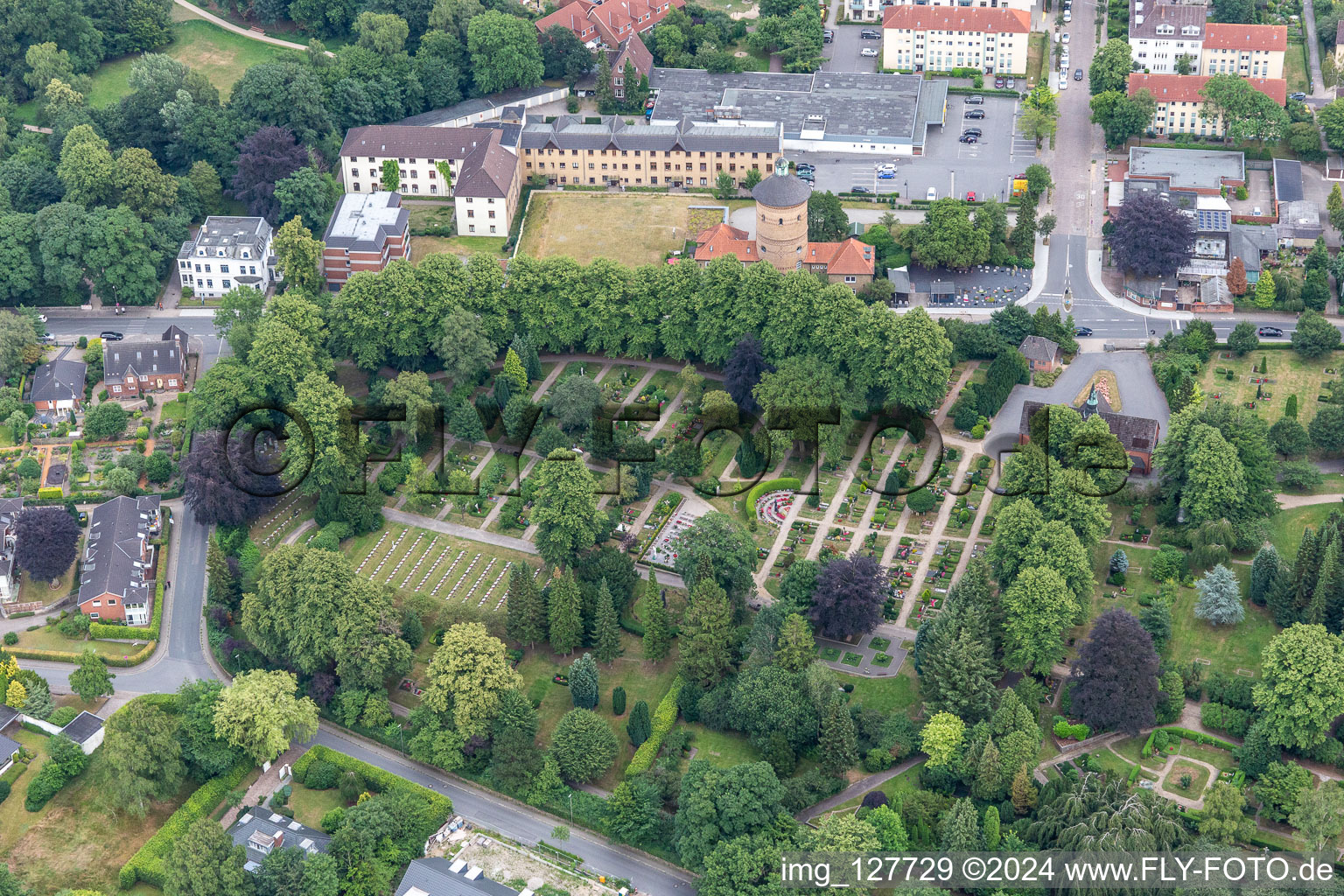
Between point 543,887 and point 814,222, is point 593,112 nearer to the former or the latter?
point 814,222

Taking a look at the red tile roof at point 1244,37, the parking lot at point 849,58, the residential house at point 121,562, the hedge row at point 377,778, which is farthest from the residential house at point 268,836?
the red tile roof at point 1244,37

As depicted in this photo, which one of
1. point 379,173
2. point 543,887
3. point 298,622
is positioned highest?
point 379,173

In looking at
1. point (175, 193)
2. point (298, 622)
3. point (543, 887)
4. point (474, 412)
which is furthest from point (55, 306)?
point (543, 887)

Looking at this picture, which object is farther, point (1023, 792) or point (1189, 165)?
point (1189, 165)

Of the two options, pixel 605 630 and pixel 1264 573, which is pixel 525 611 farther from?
pixel 1264 573

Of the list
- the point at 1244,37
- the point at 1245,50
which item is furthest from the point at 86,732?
the point at 1244,37

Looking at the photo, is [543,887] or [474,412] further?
[474,412]

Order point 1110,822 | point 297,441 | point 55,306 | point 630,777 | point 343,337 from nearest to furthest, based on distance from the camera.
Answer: point 1110,822
point 630,777
point 297,441
point 343,337
point 55,306
